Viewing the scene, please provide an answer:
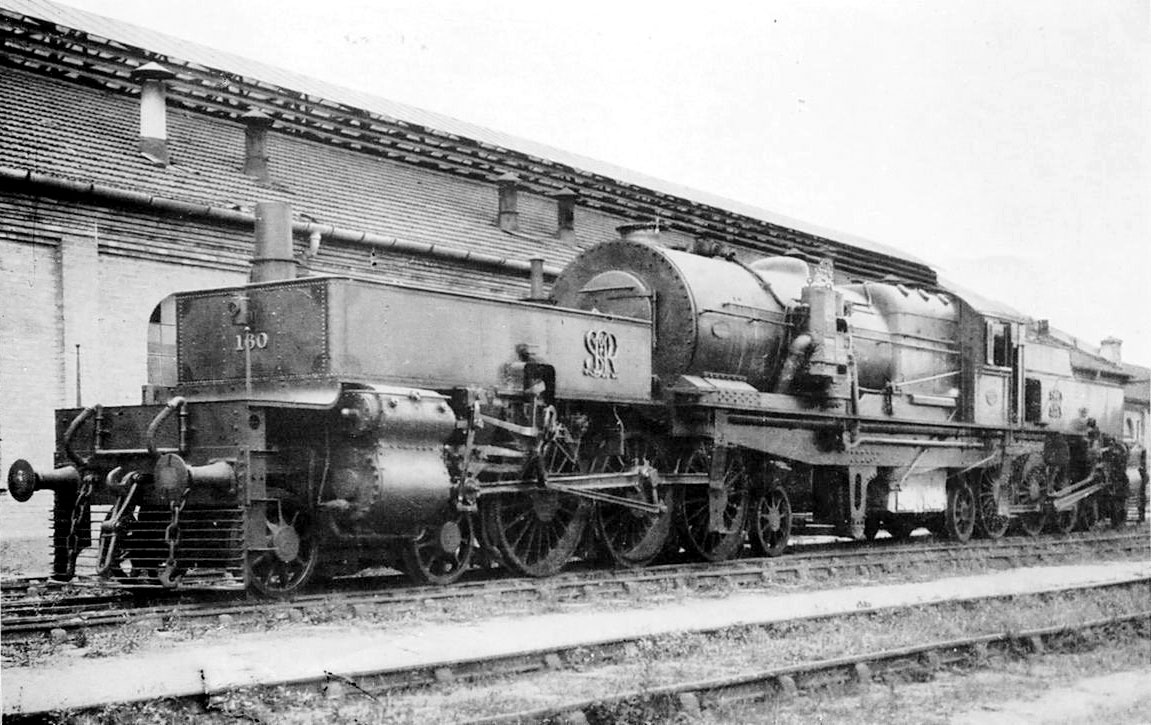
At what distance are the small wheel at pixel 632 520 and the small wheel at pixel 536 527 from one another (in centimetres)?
39

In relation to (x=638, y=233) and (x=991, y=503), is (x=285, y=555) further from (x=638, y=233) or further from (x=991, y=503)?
(x=991, y=503)

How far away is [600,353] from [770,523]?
356 centimetres

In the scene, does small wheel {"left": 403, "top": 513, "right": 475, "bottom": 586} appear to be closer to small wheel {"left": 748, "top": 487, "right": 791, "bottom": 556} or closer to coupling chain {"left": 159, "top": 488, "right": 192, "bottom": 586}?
coupling chain {"left": 159, "top": 488, "right": 192, "bottom": 586}

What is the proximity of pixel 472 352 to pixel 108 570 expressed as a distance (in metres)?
3.37

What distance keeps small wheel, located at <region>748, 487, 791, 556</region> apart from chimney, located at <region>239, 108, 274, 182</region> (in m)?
8.47

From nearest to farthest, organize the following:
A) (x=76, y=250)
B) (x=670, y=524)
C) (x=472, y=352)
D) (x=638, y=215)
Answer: (x=472, y=352), (x=670, y=524), (x=76, y=250), (x=638, y=215)

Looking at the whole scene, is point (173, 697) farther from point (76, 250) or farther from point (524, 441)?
point (76, 250)

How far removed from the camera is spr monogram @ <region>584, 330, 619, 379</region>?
38.2 feet

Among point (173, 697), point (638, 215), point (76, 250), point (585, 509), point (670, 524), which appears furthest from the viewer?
point (638, 215)

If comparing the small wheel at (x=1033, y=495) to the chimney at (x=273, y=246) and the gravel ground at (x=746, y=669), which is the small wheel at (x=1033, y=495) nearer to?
the gravel ground at (x=746, y=669)

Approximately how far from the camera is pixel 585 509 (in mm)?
11805

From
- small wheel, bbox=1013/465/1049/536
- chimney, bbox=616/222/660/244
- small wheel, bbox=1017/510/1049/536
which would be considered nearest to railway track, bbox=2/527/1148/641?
small wheel, bbox=1013/465/1049/536

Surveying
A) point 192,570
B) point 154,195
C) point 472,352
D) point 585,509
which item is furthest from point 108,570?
point 154,195

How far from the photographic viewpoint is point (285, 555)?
9.13m
